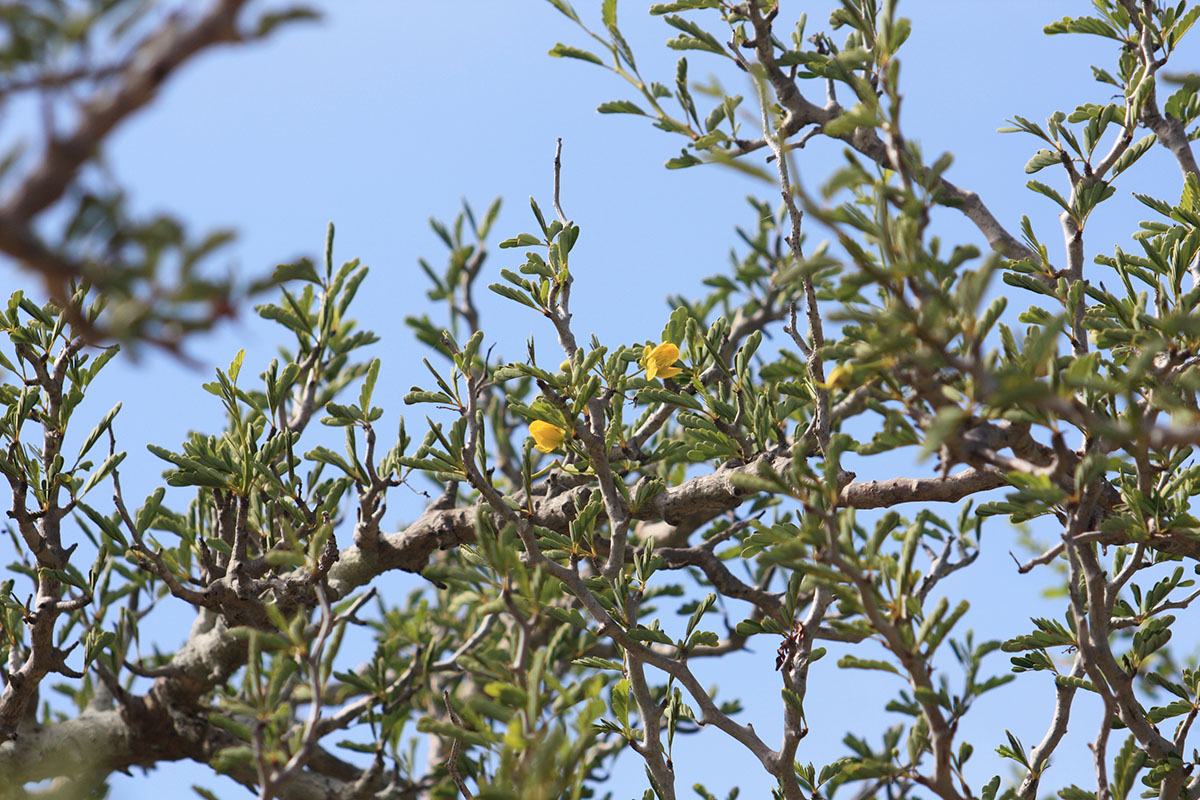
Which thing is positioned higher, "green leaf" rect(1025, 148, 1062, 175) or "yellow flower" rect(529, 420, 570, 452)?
"green leaf" rect(1025, 148, 1062, 175)

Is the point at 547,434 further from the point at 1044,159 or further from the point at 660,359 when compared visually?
the point at 1044,159

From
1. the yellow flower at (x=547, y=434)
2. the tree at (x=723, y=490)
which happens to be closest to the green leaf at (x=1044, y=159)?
the tree at (x=723, y=490)

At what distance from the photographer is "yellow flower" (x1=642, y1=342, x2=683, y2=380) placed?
213 centimetres

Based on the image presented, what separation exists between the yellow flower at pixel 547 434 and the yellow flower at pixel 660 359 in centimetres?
24

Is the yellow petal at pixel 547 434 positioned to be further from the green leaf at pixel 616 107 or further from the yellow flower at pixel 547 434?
the green leaf at pixel 616 107

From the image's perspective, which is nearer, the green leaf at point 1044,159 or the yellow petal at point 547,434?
the yellow petal at point 547,434

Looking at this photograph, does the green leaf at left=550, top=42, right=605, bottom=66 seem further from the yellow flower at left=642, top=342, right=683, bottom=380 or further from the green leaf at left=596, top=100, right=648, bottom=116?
the yellow flower at left=642, top=342, right=683, bottom=380

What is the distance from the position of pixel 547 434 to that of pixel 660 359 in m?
0.30

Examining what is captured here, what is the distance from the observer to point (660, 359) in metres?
2.14

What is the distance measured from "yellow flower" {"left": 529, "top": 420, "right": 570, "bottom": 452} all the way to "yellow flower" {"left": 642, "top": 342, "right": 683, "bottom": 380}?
0.79ft

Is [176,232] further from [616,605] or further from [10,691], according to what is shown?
[10,691]

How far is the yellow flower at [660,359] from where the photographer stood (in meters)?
2.13

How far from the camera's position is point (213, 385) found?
2.41 meters

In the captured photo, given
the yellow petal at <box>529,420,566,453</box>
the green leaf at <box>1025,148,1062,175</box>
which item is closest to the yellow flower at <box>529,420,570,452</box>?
the yellow petal at <box>529,420,566,453</box>
